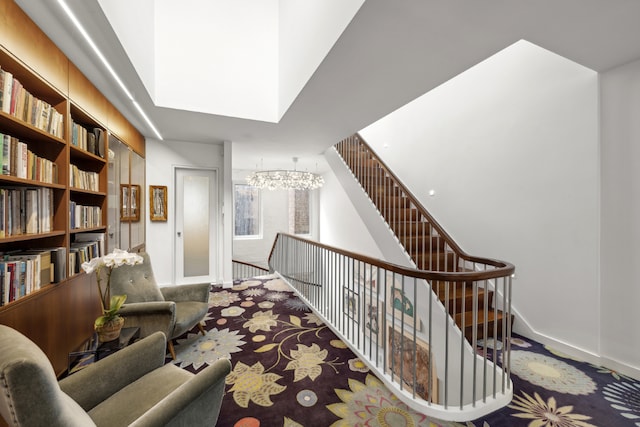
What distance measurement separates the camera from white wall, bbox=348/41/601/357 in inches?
96.1

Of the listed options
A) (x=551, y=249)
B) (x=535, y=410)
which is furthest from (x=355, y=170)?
(x=535, y=410)

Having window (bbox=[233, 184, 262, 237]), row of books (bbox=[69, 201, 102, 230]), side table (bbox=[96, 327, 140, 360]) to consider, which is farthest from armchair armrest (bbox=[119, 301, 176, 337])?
window (bbox=[233, 184, 262, 237])

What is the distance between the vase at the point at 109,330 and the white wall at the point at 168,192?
2712 millimetres

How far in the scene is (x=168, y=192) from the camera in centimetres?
445

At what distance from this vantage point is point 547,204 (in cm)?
274

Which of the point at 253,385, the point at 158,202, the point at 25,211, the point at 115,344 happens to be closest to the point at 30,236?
the point at 25,211

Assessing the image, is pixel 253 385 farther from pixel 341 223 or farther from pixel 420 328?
pixel 341 223

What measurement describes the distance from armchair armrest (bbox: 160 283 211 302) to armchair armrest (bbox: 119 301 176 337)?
0.56 metres

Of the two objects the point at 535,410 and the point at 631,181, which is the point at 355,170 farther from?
the point at 535,410

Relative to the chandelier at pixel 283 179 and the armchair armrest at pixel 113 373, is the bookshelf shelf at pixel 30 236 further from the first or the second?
the chandelier at pixel 283 179

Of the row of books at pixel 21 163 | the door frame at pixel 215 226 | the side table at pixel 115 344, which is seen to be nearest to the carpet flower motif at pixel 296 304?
the door frame at pixel 215 226

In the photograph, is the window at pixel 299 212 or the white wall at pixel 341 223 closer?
the white wall at pixel 341 223

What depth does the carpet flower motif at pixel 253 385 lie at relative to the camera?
1.85 meters

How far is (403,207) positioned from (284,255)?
2.36 m
